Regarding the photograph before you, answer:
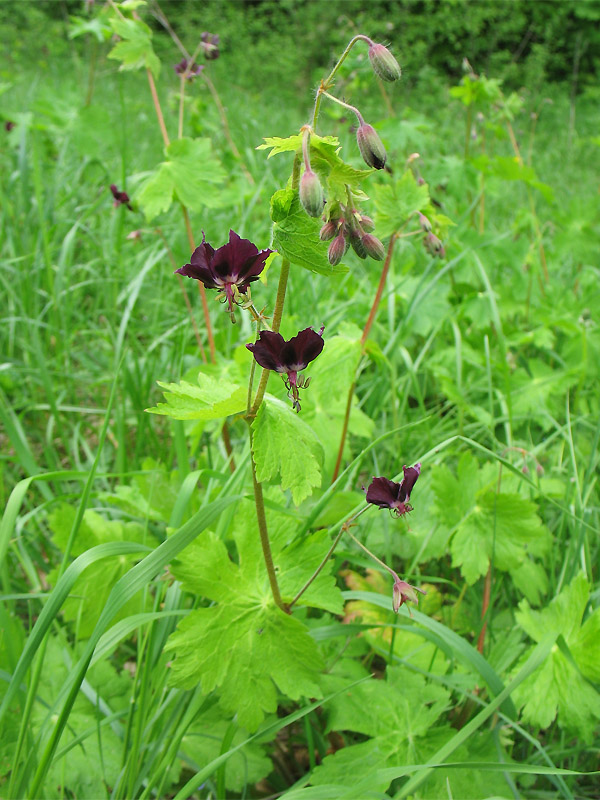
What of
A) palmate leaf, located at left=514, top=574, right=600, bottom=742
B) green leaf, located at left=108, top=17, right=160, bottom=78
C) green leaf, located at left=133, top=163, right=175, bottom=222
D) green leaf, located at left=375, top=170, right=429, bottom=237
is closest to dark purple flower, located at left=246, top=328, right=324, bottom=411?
palmate leaf, located at left=514, top=574, right=600, bottom=742

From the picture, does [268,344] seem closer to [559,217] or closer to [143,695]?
[143,695]

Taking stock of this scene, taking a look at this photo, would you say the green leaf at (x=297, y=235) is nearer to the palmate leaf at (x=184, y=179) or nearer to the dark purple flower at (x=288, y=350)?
the dark purple flower at (x=288, y=350)

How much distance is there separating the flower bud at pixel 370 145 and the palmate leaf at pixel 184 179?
1144 mm

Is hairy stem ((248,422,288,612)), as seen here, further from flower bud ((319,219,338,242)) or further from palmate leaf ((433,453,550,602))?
palmate leaf ((433,453,550,602))

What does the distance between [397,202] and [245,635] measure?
130 centimetres

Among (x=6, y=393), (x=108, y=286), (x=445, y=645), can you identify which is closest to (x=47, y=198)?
(x=108, y=286)

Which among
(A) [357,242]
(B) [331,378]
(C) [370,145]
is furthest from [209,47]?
(A) [357,242]

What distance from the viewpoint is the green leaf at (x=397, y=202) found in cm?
184

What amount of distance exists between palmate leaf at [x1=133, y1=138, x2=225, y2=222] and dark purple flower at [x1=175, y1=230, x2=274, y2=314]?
1177 mm

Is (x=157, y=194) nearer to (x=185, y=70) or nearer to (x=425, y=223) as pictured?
(x=185, y=70)

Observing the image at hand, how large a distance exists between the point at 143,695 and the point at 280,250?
0.94 metres

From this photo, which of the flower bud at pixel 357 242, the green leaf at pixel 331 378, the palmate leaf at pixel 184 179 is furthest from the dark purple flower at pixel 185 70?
the flower bud at pixel 357 242

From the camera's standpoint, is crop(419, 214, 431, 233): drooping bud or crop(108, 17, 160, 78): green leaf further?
crop(108, 17, 160, 78): green leaf

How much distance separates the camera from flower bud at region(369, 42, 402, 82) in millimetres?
1126
